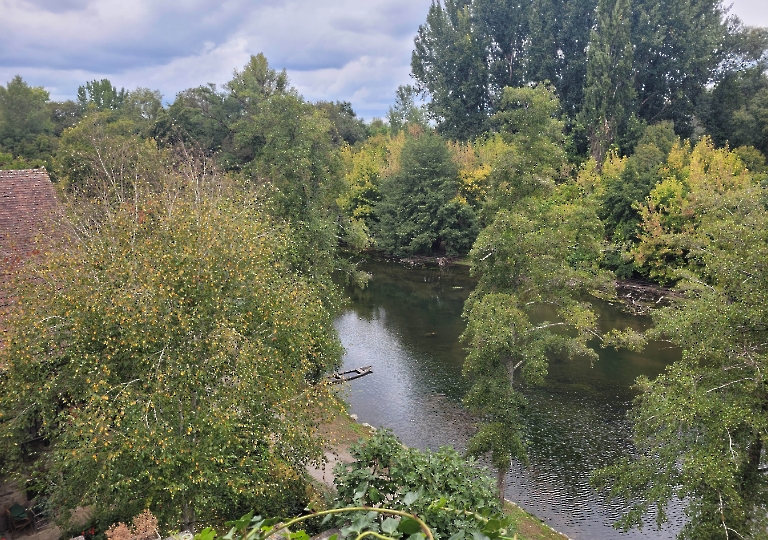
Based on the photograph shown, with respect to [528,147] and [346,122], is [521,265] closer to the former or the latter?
[528,147]

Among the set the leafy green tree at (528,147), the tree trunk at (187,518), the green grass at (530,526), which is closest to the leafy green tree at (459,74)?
the leafy green tree at (528,147)

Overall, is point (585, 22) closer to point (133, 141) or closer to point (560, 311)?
point (133, 141)

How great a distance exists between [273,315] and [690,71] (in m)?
42.5

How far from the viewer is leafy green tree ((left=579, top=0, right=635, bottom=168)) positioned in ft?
126

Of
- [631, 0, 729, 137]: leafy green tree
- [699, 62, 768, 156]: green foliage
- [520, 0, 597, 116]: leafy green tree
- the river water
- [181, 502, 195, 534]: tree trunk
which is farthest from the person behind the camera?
[520, 0, 597, 116]: leafy green tree

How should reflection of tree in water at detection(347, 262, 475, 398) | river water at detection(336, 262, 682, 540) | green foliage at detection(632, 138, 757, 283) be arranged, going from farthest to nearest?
green foliage at detection(632, 138, 757, 283) < reflection of tree in water at detection(347, 262, 475, 398) < river water at detection(336, 262, 682, 540)

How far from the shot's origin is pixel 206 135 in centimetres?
4091

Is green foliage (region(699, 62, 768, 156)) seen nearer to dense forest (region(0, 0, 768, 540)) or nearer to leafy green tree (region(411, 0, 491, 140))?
dense forest (region(0, 0, 768, 540))

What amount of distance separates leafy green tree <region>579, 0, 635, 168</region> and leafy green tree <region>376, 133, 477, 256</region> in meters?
11.3

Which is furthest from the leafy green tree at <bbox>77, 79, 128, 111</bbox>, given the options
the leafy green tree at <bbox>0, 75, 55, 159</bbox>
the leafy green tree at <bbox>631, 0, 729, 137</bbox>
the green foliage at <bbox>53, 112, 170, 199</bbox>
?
the leafy green tree at <bbox>631, 0, 729, 137</bbox>

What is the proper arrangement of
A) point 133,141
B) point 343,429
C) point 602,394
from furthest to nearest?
point 133,141 < point 602,394 < point 343,429

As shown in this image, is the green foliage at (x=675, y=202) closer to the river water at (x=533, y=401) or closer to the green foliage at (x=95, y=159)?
the river water at (x=533, y=401)

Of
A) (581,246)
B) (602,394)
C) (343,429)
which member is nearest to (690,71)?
(602,394)

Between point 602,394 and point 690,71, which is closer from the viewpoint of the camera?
point 602,394
